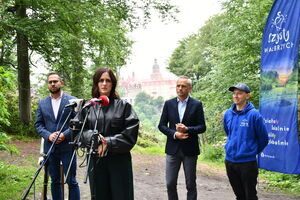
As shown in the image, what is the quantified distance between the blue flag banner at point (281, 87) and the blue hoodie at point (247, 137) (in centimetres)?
71

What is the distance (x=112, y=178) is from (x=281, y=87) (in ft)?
9.63

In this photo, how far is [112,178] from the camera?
303cm

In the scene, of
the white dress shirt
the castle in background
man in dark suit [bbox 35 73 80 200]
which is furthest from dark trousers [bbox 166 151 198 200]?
the castle in background

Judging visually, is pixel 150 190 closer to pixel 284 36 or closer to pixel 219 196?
pixel 219 196

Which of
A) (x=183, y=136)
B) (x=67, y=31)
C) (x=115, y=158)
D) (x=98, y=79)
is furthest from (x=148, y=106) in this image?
(x=115, y=158)

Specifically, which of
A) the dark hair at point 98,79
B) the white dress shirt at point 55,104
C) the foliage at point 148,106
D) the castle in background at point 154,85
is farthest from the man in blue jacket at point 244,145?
the castle in background at point 154,85

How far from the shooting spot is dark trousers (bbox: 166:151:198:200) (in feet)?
14.7

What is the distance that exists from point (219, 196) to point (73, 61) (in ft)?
27.7

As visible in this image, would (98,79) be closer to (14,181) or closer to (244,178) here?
(244,178)

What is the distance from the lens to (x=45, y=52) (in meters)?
12.5

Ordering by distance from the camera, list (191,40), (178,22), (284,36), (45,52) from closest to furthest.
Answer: (284,36) → (45,52) → (178,22) → (191,40)

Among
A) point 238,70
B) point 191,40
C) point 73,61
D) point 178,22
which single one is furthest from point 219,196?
point 191,40

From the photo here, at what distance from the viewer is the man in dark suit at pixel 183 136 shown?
449 cm

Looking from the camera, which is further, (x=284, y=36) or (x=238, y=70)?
(x=238, y=70)
